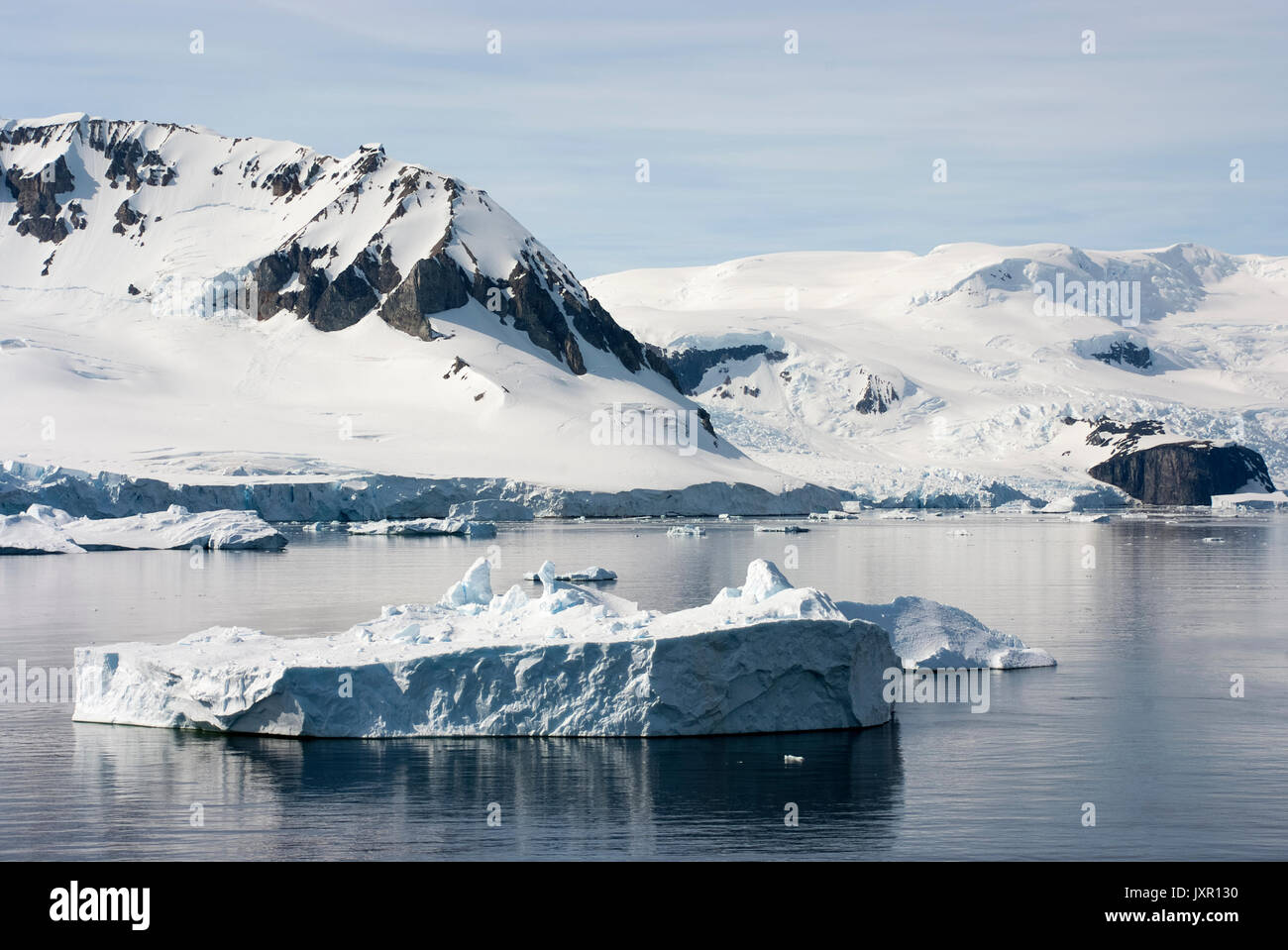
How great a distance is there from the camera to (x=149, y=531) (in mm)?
63531

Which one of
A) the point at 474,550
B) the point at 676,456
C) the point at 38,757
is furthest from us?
the point at 676,456

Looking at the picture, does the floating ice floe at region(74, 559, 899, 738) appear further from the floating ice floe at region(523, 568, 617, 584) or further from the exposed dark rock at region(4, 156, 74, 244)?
the exposed dark rock at region(4, 156, 74, 244)

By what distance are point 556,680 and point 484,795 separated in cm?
293

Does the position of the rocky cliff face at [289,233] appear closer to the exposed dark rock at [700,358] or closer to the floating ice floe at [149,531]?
the exposed dark rock at [700,358]

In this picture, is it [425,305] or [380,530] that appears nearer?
[380,530]

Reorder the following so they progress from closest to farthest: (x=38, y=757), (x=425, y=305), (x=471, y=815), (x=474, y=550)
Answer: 1. (x=471, y=815)
2. (x=38, y=757)
3. (x=474, y=550)
4. (x=425, y=305)

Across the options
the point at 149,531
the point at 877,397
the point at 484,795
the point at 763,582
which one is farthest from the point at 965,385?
the point at 484,795

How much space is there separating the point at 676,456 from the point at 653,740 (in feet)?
303

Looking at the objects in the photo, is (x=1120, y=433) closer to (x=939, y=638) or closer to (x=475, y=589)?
(x=939, y=638)

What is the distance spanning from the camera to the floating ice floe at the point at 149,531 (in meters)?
59.7

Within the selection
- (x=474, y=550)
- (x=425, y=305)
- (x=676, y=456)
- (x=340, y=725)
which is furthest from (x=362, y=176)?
(x=340, y=725)

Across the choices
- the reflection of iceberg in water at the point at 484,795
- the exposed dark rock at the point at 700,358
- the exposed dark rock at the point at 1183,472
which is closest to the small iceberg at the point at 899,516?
the exposed dark rock at the point at 1183,472
